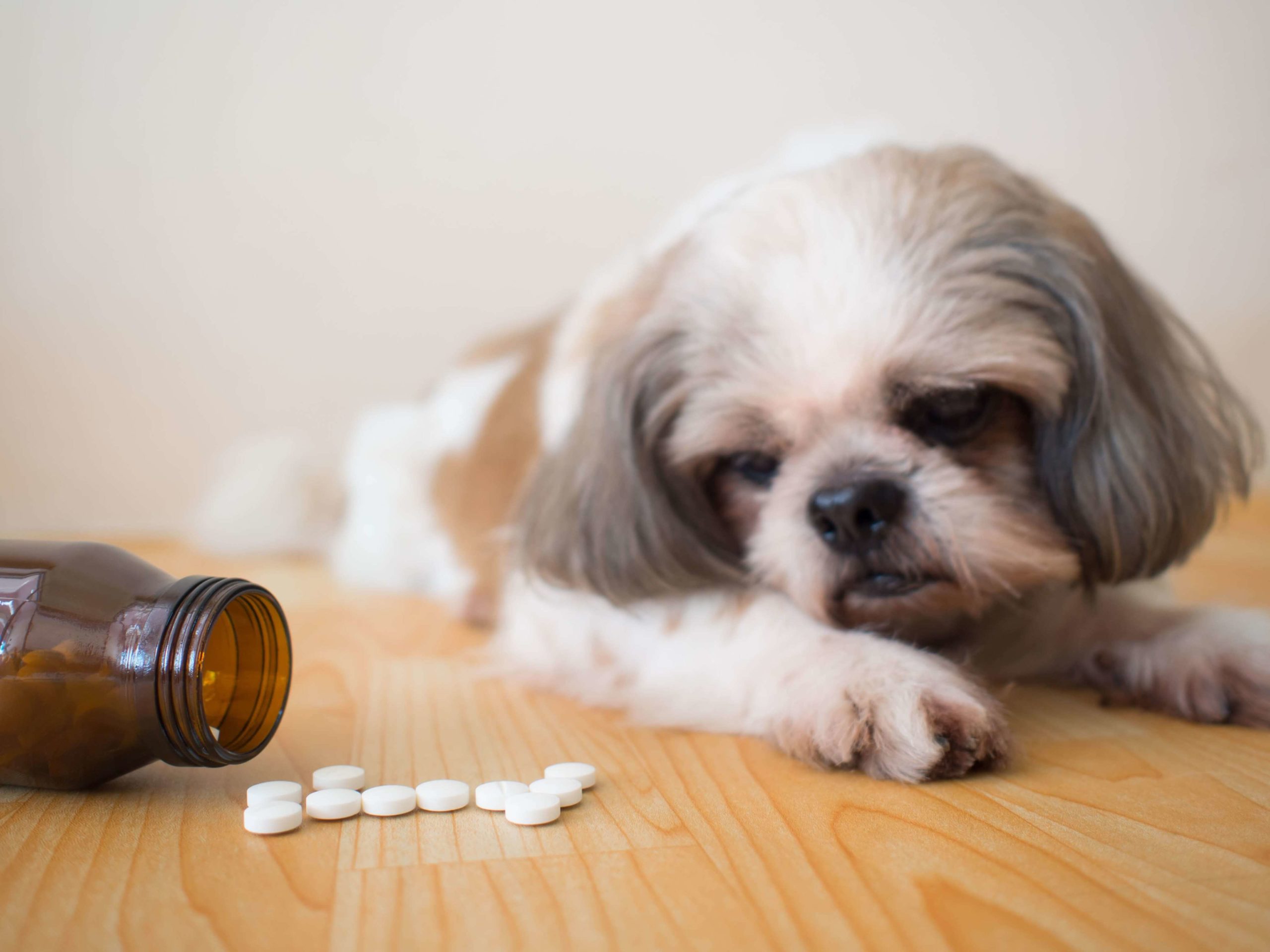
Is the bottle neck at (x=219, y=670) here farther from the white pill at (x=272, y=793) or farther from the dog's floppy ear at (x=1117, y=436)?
the dog's floppy ear at (x=1117, y=436)

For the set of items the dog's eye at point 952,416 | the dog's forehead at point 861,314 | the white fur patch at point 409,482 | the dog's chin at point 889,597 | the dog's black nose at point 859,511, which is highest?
the dog's forehead at point 861,314

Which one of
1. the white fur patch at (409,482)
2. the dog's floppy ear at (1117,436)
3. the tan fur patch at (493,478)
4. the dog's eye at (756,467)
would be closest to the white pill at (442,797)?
the dog's eye at (756,467)

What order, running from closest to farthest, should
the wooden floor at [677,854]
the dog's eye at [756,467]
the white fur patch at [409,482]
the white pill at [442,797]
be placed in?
1. the wooden floor at [677,854]
2. the white pill at [442,797]
3. the dog's eye at [756,467]
4. the white fur patch at [409,482]

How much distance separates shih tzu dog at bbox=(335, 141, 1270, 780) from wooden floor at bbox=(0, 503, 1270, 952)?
124 millimetres

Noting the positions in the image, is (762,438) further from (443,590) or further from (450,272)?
(450,272)

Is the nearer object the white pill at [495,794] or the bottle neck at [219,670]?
the bottle neck at [219,670]

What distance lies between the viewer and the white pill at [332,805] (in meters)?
1.14

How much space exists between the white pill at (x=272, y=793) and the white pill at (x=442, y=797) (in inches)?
5.1

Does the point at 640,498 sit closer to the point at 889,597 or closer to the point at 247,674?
the point at 889,597

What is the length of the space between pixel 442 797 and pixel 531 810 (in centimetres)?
11

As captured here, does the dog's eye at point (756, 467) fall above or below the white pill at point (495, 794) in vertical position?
above

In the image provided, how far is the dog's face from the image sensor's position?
1.51 m

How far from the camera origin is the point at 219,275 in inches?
161

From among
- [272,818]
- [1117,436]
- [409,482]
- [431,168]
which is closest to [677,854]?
[272,818]
